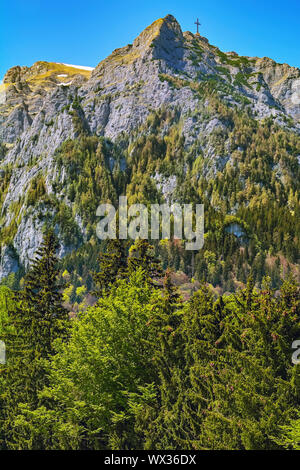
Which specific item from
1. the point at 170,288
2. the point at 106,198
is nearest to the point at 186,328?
the point at 170,288

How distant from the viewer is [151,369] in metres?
27.8

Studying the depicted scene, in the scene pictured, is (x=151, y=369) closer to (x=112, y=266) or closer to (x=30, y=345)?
(x=112, y=266)

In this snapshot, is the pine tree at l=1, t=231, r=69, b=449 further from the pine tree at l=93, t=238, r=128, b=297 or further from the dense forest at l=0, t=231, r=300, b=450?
the pine tree at l=93, t=238, r=128, b=297

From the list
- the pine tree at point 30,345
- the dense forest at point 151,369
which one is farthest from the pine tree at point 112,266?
the pine tree at point 30,345

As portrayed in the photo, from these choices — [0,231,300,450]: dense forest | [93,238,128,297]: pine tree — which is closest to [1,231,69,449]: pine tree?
[0,231,300,450]: dense forest

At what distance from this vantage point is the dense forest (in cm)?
1995

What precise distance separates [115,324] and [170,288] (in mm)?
5285

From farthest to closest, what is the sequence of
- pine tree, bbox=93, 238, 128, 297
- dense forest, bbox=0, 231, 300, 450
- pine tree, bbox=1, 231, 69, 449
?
1. pine tree, bbox=93, 238, 128, 297
2. pine tree, bbox=1, 231, 69, 449
3. dense forest, bbox=0, 231, 300, 450

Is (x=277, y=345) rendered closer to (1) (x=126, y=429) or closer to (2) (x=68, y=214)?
(1) (x=126, y=429)

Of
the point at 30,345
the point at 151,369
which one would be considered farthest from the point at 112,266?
the point at 151,369

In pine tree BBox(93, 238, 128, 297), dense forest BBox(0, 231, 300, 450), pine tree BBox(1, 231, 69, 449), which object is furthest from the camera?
pine tree BBox(93, 238, 128, 297)

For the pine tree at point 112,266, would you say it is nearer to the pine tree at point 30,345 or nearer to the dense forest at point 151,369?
the dense forest at point 151,369

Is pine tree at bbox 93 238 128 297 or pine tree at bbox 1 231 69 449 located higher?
pine tree at bbox 93 238 128 297

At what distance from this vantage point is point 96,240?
158 m
